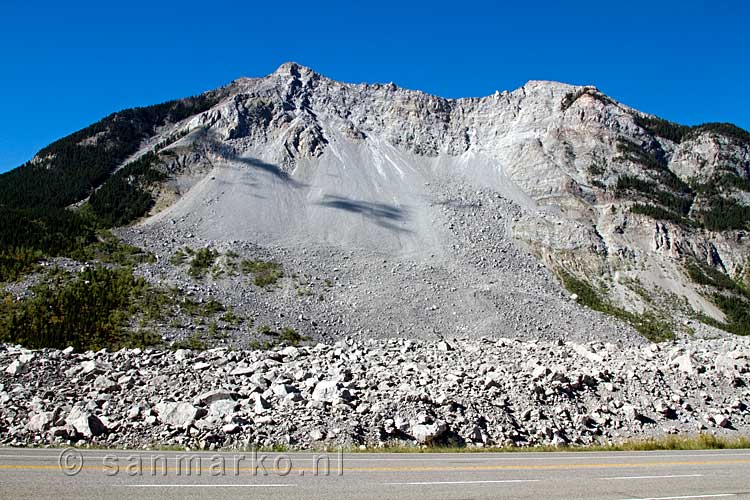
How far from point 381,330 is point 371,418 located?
25.4m

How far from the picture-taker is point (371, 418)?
629 inches

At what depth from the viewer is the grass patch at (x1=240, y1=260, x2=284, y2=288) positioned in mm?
46844

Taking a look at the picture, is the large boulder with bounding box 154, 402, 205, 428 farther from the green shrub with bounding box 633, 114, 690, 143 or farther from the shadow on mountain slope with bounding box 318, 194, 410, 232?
the green shrub with bounding box 633, 114, 690, 143

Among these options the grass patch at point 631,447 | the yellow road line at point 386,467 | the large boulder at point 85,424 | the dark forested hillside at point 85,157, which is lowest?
the grass patch at point 631,447

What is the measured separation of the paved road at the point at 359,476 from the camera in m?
9.31

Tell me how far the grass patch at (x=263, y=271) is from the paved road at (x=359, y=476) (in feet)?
111

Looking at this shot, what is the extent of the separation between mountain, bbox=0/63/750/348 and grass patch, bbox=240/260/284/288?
0.92ft

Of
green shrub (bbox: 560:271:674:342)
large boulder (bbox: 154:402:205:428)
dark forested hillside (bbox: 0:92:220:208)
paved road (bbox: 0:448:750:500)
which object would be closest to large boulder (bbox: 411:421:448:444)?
paved road (bbox: 0:448:750:500)

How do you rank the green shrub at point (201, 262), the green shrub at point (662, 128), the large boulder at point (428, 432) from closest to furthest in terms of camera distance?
1. the large boulder at point (428, 432)
2. the green shrub at point (201, 262)
3. the green shrub at point (662, 128)

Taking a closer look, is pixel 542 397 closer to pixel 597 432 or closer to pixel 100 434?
pixel 597 432

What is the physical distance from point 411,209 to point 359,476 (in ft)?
203

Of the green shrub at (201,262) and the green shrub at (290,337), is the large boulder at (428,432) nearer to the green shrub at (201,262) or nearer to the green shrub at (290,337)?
the green shrub at (290,337)

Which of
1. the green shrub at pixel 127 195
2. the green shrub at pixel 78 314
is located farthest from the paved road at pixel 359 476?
the green shrub at pixel 127 195

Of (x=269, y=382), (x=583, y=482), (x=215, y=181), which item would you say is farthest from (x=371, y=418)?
(x=215, y=181)
